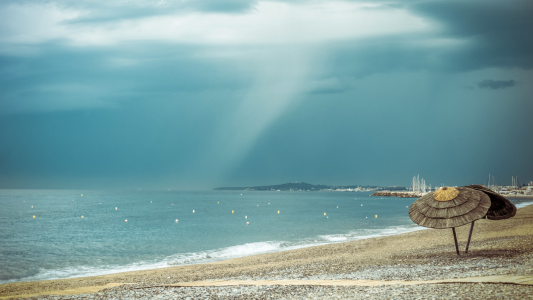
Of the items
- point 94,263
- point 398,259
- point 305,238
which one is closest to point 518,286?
point 398,259

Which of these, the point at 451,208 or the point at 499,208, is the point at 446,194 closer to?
the point at 451,208

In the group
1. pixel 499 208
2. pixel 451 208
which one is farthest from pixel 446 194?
pixel 499 208

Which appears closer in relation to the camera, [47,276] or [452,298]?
[452,298]

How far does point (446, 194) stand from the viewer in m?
15.3

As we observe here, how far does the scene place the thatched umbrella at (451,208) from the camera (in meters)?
14.5

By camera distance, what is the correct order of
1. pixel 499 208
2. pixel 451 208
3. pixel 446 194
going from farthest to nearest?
pixel 499 208 < pixel 446 194 < pixel 451 208

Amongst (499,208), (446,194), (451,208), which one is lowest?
(499,208)

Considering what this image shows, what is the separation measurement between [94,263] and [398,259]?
2210 cm

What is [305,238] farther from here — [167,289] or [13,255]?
[167,289]

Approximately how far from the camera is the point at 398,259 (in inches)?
666

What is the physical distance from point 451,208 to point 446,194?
681 millimetres

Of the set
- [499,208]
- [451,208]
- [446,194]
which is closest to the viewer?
[451,208]

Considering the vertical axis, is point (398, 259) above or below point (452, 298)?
below

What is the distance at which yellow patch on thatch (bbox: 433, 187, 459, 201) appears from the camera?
15.2 metres
